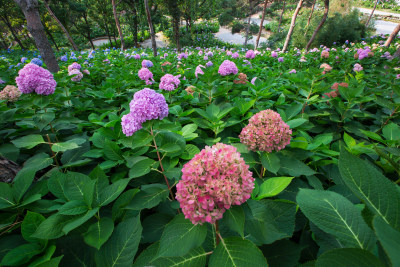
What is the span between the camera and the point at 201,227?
0.79 m

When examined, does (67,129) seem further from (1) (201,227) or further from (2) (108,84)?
(1) (201,227)

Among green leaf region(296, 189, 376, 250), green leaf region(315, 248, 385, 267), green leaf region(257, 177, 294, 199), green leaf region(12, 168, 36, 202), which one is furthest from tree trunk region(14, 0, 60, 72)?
green leaf region(315, 248, 385, 267)

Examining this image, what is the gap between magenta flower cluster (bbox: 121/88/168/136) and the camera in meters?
1.34

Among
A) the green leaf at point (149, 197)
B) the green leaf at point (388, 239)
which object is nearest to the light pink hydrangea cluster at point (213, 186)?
the green leaf at point (149, 197)

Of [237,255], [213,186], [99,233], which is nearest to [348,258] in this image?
[237,255]

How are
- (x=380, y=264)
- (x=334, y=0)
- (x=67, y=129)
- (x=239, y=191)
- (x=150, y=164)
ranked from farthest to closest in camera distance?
1. (x=334, y=0)
2. (x=67, y=129)
3. (x=150, y=164)
4. (x=239, y=191)
5. (x=380, y=264)

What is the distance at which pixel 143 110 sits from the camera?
1335 mm

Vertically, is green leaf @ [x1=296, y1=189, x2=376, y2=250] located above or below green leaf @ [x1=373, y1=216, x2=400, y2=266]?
below

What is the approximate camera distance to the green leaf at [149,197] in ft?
3.51

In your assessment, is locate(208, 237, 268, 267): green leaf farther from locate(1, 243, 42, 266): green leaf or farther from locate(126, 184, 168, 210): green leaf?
locate(1, 243, 42, 266): green leaf

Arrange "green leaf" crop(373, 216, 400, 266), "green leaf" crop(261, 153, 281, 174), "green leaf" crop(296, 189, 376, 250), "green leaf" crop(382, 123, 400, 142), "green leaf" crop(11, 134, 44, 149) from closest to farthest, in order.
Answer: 1. "green leaf" crop(373, 216, 400, 266)
2. "green leaf" crop(296, 189, 376, 250)
3. "green leaf" crop(261, 153, 281, 174)
4. "green leaf" crop(11, 134, 44, 149)
5. "green leaf" crop(382, 123, 400, 142)

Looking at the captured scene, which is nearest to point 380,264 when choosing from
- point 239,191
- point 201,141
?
point 239,191

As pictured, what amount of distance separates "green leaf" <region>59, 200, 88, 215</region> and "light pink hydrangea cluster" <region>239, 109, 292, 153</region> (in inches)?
44.5

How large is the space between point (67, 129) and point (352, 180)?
243cm
